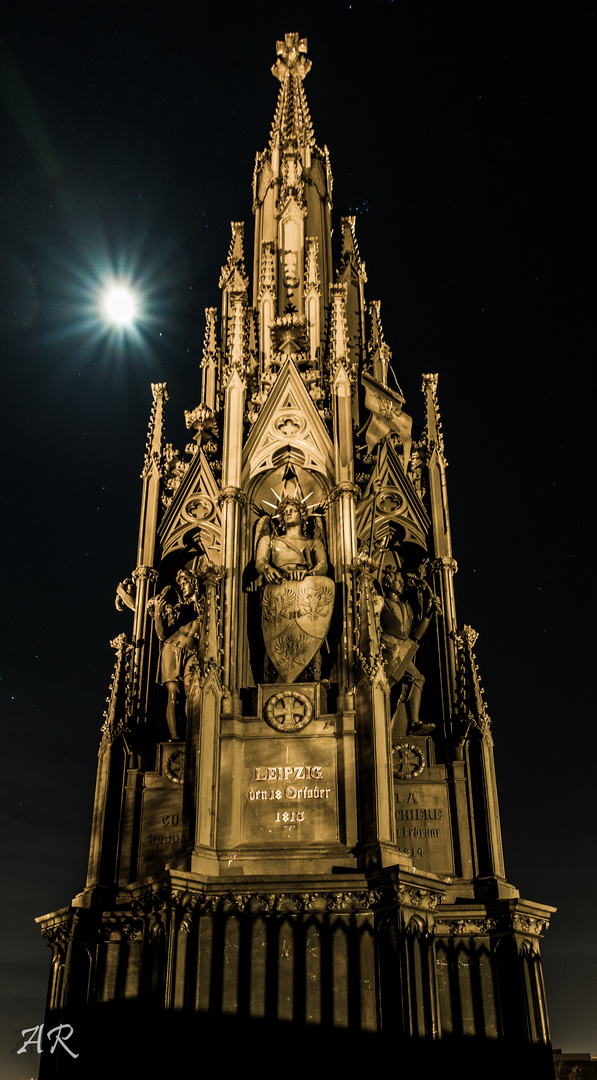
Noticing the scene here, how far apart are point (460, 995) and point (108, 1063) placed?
18.6ft

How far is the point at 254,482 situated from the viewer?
20.8m

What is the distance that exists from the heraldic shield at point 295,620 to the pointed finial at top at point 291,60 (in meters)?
18.4

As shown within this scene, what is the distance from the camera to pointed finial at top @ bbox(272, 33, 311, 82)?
2972cm

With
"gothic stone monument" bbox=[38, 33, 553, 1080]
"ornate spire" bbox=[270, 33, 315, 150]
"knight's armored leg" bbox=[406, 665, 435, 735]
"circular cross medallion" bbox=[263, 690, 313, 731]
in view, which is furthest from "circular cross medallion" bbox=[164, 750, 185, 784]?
"ornate spire" bbox=[270, 33, 315, 150]

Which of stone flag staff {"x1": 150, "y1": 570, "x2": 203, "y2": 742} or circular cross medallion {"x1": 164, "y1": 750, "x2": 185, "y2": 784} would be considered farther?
stone flag staff {"x1": 150, "y1": 570, "x2": 203, "y2": 742}

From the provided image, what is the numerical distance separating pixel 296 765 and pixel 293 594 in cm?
330

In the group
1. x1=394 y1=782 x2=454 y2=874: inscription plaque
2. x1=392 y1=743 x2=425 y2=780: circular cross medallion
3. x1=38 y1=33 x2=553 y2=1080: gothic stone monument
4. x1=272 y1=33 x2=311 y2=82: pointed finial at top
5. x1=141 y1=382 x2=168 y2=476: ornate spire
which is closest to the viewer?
x1=38 y1=33 x2=553 y2=1080: gothic stone monument

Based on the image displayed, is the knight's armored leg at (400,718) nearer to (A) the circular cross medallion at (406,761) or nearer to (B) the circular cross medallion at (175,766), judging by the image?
(A) the circular cross medallion at (406,761)

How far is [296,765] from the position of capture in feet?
55.9

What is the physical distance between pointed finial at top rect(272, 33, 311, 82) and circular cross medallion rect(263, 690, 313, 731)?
810 inches

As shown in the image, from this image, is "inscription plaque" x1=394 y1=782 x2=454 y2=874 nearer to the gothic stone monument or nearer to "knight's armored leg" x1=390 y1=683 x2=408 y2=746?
the gothic stone monument

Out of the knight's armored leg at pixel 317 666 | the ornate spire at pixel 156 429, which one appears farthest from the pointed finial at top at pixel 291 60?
the knight's armored leg at pixel 317 666

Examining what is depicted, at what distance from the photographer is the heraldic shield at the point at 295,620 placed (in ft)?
60.1

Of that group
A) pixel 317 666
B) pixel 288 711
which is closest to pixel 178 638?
pixel 317 666
